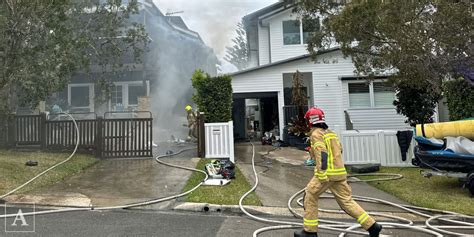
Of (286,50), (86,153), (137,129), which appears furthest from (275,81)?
(86,153)

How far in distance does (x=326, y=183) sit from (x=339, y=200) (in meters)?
0.31

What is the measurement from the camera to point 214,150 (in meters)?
10.5

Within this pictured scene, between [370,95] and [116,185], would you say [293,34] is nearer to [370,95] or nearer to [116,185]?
[370,95]

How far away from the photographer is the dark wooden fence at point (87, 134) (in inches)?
421

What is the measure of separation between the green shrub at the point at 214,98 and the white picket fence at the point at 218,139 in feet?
1.55

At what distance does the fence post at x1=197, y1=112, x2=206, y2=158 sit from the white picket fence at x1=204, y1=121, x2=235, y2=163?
11 centimetres

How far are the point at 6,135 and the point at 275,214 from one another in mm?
8993

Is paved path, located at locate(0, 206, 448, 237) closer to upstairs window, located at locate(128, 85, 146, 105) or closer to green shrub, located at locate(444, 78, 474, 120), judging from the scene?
green shrub, located at locate(444, 78, 474, 120)

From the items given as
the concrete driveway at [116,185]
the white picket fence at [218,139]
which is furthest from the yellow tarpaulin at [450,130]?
the concrete driveway at [116,185]

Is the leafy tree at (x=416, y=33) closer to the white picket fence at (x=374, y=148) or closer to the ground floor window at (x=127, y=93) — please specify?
the white picket fence at (x=374, y=148)

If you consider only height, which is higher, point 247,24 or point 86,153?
point 247,24

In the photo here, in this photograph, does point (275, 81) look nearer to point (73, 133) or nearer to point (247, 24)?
point (247, 24)

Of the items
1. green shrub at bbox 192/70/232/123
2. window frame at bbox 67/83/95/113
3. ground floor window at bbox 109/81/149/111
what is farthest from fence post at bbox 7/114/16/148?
ground floor window at bbox 109/81/149/111

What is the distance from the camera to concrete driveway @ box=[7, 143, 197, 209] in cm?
642
